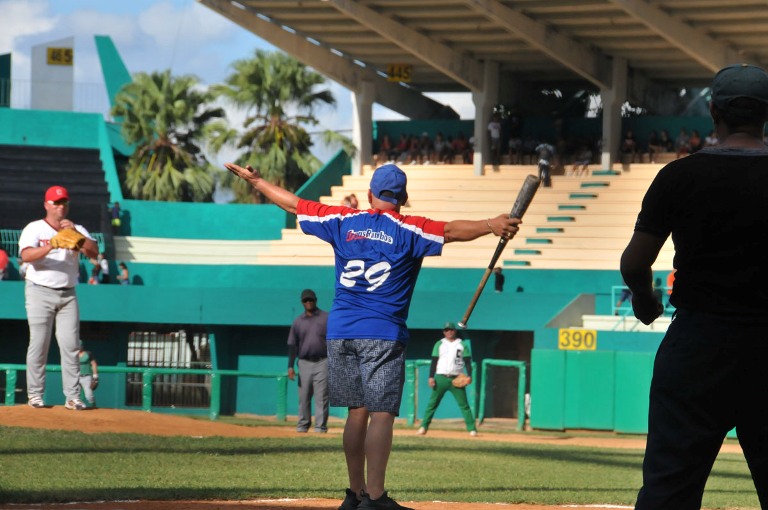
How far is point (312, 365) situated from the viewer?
1850 centimetres

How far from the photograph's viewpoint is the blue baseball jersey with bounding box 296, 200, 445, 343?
7035mm

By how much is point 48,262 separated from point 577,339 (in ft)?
50.1

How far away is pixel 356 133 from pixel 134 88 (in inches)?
339

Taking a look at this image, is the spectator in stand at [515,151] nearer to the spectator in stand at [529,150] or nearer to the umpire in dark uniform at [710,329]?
the spectator in stand at [529,150]

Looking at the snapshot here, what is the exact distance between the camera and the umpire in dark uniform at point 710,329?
445 centimetres

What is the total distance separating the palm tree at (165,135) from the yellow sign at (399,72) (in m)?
7.31

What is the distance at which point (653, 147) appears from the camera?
37.3 meters

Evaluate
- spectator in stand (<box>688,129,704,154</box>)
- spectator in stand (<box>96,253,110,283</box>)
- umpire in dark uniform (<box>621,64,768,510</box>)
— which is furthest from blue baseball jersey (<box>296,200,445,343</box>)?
spectator in stand (<box>688,129,704,154</box>)

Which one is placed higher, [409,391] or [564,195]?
[564,195]

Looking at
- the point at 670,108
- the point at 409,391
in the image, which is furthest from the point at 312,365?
the point at 670,108

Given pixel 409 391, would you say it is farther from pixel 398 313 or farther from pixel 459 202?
pixel 398 313

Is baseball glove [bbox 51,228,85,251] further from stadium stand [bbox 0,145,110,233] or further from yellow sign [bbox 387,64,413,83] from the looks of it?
yellow sign [bbox 387,64,413,83]

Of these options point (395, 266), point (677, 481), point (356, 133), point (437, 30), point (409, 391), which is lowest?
point (409, 391)

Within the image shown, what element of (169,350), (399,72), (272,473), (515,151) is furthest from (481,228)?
(399,72)
